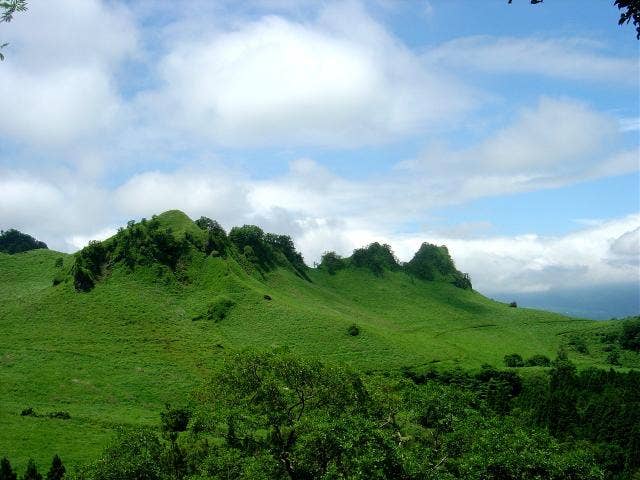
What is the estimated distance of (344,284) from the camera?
183 m

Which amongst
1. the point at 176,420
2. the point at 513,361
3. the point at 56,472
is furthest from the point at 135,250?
the point at 513,361

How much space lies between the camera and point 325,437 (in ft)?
115

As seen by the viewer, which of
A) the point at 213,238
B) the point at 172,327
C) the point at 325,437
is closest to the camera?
the point at 325,437

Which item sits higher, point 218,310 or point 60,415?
point 218,310

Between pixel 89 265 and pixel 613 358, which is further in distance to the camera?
pixel 89 265

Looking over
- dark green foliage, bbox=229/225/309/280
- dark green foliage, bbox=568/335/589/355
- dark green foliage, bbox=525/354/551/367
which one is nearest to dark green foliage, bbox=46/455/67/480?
dark green foliage, bbox=525/354/551/367

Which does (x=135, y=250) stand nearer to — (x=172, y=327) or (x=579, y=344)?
(x=172, y=327)

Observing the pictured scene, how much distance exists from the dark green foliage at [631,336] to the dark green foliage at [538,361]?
95.5ft

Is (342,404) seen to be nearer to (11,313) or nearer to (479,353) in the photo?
(479,353)

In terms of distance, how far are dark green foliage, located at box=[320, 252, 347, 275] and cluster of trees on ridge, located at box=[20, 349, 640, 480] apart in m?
131

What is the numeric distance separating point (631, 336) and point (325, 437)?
126m

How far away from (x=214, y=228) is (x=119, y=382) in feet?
251

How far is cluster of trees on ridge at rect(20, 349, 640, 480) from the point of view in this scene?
32.9 meters

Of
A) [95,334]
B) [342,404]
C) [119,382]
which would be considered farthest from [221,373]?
[95,334]
